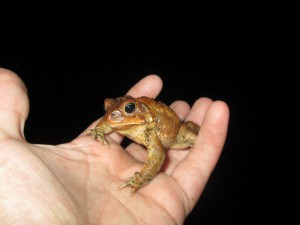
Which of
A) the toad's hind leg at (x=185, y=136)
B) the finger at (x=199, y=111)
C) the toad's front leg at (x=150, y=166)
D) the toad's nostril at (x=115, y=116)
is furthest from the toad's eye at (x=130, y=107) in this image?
the finger at (x=199, y=111)

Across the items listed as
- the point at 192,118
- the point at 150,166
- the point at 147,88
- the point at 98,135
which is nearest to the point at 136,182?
the point at 150,166

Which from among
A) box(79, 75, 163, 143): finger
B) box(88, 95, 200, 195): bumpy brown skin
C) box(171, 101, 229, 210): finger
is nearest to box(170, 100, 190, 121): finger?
box(79, 75, 163, 143): finger

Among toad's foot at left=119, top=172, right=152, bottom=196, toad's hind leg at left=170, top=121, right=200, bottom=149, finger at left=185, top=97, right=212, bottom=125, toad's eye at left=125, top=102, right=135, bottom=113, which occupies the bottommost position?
toad's foot at left=119, top=172, right=152, bottom=196

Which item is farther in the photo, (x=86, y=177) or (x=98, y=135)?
(x=98, y=135)

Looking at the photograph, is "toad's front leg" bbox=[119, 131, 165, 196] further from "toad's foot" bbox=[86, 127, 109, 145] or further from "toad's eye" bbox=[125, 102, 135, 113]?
"toad's foot" bbox=[86, 127, 109, 145]

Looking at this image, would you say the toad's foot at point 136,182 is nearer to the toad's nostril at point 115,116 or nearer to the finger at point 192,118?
the toad's nostril at point 115,116

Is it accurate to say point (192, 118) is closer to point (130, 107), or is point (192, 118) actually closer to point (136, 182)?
point (130, 107)

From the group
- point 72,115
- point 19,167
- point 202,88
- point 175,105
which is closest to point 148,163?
point 19,167
